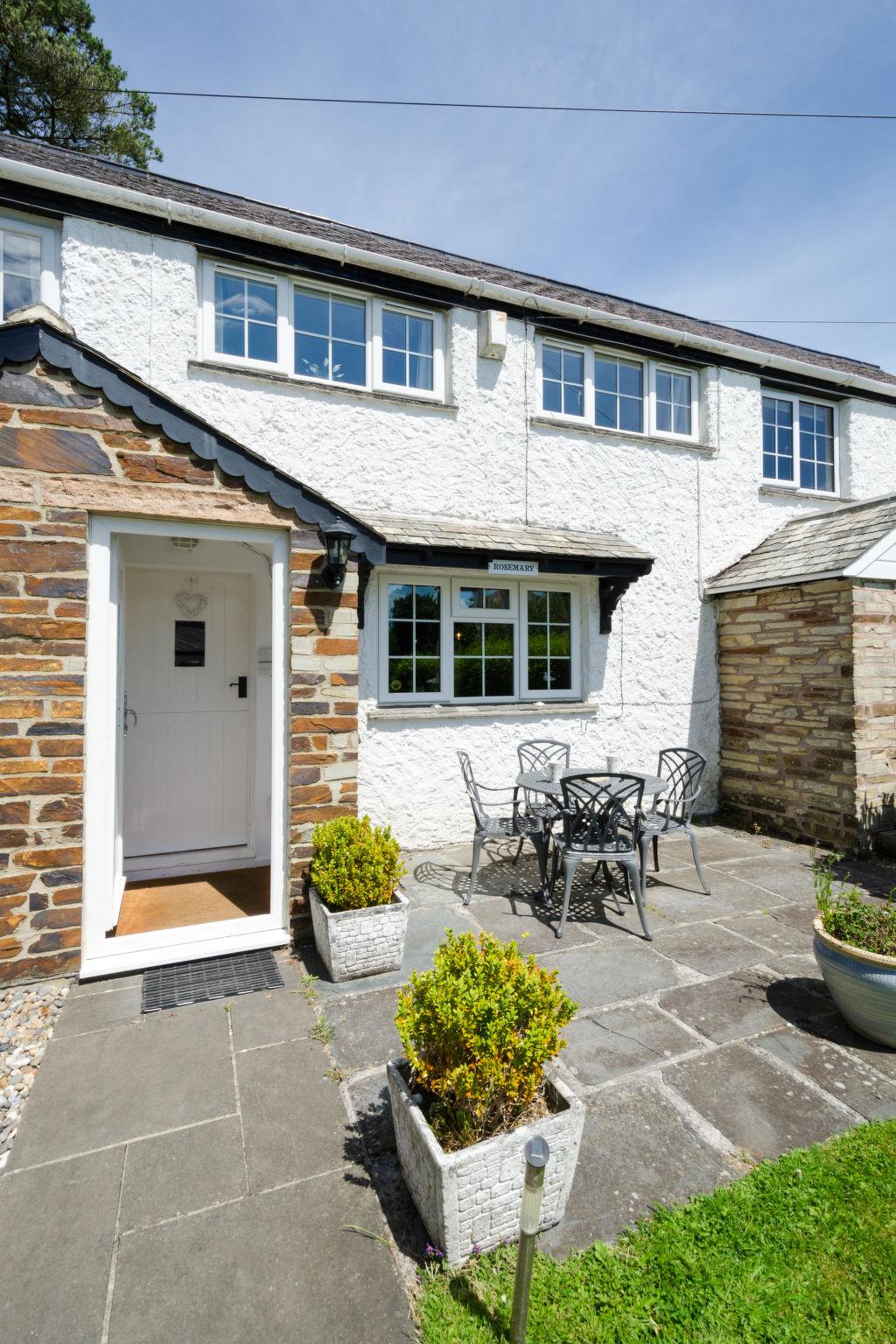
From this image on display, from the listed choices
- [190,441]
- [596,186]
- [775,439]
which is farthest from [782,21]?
[190,441]

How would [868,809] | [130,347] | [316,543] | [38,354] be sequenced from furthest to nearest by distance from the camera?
1. [868,809]
2. [130,347]
3. [316,543]
4. [38,354]

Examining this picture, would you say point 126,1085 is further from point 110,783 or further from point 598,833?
point 598,833

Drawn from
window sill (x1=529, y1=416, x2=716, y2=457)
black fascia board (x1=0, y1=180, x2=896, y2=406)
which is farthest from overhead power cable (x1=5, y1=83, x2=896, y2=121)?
window sill (x1=529, y1=416, x2=716, y2=457)

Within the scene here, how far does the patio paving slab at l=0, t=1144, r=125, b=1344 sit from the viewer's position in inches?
73.9

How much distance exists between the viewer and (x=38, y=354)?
145 inches

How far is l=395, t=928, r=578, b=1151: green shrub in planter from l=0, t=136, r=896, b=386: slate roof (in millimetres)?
6877

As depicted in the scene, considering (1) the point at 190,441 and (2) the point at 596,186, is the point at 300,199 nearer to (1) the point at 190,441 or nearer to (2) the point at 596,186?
(2) the point at 596,186

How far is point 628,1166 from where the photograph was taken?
2445 mm

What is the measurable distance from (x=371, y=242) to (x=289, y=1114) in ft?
25.2

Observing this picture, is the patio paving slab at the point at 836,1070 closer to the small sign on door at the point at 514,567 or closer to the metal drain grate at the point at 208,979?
the metal drain grate at the point at 208,979

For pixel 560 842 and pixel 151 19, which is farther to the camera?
pixel 151 19

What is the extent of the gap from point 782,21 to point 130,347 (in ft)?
20.5

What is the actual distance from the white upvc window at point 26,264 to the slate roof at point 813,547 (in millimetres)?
7958

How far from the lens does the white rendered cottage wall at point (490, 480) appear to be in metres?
5.67
